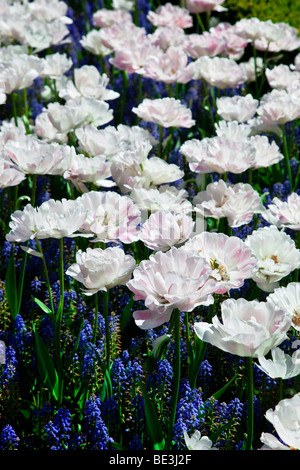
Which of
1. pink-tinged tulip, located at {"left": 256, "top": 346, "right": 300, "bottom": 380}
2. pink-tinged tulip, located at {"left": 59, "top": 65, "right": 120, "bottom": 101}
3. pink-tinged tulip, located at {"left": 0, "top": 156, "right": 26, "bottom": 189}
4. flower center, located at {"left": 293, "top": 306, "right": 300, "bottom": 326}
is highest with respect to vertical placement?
pink-tinged tulip, located at {"left": 59, "top": 65, "right": 120, "bottom": 101}

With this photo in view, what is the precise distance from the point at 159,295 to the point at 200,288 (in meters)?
0.10

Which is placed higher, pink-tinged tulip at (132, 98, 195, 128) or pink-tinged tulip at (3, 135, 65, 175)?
pink-tinged tulip at (132, 98, 195, 128)

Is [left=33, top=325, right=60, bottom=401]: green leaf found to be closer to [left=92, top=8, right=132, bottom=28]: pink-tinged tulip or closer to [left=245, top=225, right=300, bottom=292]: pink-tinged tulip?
[left=245, top=225, right=300, bottom=292]: pink-tinged tulip

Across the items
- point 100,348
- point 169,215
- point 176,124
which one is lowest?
point 100,348

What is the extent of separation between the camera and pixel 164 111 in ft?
8.66

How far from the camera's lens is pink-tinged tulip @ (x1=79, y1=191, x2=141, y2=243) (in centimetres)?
192

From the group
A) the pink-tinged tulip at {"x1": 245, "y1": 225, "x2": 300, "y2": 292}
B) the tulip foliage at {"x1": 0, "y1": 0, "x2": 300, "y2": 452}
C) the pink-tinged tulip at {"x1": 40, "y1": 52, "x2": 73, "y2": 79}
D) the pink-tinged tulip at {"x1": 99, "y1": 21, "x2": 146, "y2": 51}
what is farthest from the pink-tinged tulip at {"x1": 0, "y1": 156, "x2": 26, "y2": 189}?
the pink-tinged tulip at {"x1": 99, "y1": 21, "x2": 146, "y2": 51}

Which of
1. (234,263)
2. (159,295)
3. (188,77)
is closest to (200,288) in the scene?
(159,295)

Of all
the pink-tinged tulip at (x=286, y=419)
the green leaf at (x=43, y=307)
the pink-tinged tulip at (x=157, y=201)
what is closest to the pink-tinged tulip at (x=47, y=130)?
the pink-tinged tulip at (x=157, y=201)

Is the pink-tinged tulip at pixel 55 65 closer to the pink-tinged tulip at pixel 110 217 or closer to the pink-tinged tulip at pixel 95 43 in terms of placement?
the pink-tinged tulip at pixel 95 43

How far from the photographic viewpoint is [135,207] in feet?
6.50

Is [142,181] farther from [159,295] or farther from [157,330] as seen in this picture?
[159,295]

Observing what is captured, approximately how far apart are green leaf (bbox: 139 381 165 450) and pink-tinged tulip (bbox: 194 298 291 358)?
27cm

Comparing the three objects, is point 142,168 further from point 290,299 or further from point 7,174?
point 290,299
